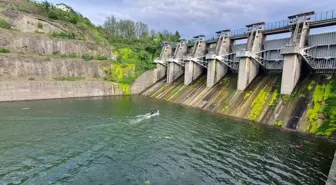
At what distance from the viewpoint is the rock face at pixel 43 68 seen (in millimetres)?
42812

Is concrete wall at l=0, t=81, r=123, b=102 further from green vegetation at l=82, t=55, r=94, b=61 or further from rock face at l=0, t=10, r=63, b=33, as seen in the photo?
rock face at l=0, t=10, r=63, b=33

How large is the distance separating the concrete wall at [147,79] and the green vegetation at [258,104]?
34538 millimetres

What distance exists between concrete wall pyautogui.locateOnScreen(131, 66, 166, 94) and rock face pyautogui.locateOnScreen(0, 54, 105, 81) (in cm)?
914

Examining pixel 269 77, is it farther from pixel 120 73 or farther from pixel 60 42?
pixel 60 42

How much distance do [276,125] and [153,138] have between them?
49.9 ft

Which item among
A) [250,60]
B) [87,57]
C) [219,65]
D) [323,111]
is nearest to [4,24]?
[87,57]

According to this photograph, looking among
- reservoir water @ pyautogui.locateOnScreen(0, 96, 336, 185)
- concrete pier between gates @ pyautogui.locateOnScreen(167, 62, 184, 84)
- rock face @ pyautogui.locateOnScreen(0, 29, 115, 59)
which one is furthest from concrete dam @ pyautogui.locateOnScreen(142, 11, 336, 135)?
rock face @ pyautogui.locateOnScreen(0, 29, 115, 59)

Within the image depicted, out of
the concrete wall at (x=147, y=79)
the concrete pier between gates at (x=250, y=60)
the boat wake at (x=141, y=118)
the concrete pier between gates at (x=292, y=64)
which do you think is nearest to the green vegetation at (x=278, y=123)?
the concrete pier between gates at (x=292, y=64)

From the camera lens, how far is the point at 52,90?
44844 mm

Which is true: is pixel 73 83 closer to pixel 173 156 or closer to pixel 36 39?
pixel 36 39

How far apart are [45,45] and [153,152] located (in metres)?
48.7

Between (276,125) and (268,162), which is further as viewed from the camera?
(276,125)

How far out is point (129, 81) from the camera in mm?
58500

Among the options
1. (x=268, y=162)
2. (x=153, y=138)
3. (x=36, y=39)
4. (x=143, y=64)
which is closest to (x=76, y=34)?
(x=36, y=39)
